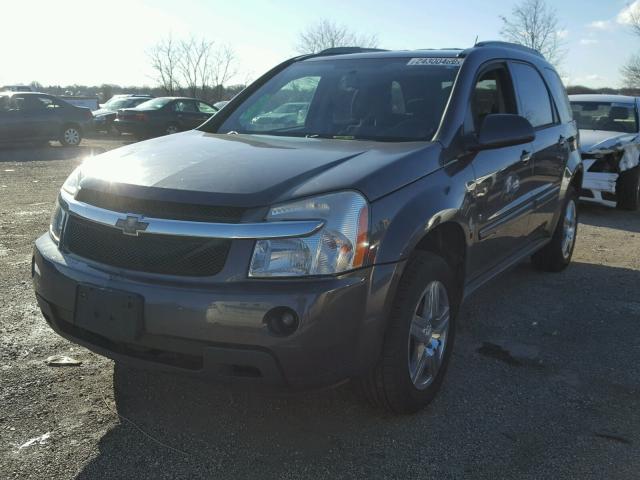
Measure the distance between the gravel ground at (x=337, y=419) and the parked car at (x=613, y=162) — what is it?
4.76 metres

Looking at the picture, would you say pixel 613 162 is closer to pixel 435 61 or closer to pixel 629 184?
pixel 629 184

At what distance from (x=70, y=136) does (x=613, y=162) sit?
14631 mm

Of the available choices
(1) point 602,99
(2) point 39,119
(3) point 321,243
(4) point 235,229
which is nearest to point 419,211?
(3) point 321,243

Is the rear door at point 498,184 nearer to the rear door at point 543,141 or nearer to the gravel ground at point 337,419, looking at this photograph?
the rear door at point 543,141

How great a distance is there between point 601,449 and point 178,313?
1927 mm

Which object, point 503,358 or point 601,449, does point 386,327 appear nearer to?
point 601,449

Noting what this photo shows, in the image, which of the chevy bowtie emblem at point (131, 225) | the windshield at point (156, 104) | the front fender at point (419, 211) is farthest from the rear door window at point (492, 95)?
the windshield at point (156, 104)

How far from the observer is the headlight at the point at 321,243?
237 cm

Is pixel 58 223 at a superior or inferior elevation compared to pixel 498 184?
inferior

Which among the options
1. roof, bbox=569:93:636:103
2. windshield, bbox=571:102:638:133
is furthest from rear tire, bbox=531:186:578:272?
roof, bbox=569:93:636:103

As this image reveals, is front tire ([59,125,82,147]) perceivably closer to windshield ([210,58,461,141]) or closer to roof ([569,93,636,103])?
roof ([569,93,636,103])

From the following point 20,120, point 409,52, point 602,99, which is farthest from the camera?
point 20,120

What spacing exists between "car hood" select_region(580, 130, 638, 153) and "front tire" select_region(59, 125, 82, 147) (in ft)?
45.8

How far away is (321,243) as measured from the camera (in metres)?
2.38
